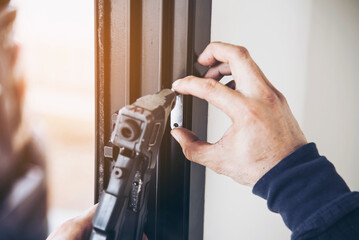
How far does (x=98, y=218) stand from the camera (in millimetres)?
300

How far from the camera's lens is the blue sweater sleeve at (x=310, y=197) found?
35cm

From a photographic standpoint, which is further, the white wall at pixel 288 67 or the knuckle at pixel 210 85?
the white wall at pixel 288 67

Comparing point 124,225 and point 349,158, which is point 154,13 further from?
point 349,158

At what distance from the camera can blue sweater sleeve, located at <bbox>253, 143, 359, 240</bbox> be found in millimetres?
350

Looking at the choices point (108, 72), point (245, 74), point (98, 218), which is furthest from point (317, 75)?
point (98, 218)

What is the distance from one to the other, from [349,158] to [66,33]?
98cm

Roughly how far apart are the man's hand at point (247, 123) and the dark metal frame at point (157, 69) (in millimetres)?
70

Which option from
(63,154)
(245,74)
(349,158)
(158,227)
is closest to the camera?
(245,74)

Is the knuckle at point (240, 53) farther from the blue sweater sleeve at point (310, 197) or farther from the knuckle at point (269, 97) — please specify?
the blue sweater sleeve at point (310, 197)

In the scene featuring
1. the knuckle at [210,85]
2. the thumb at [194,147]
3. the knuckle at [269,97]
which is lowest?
the thumb at [194,147]

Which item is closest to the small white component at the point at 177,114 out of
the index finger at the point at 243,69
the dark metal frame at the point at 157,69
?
the dark metal frame at the point at 157,69

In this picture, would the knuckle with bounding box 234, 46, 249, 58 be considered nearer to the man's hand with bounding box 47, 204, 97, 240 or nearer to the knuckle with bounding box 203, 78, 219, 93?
the knuckle with bounding box 203, 78, 219, 93

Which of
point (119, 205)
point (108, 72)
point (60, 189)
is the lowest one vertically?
point (60, 189)

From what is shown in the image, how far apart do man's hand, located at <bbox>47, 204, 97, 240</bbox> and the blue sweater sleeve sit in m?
0.29
